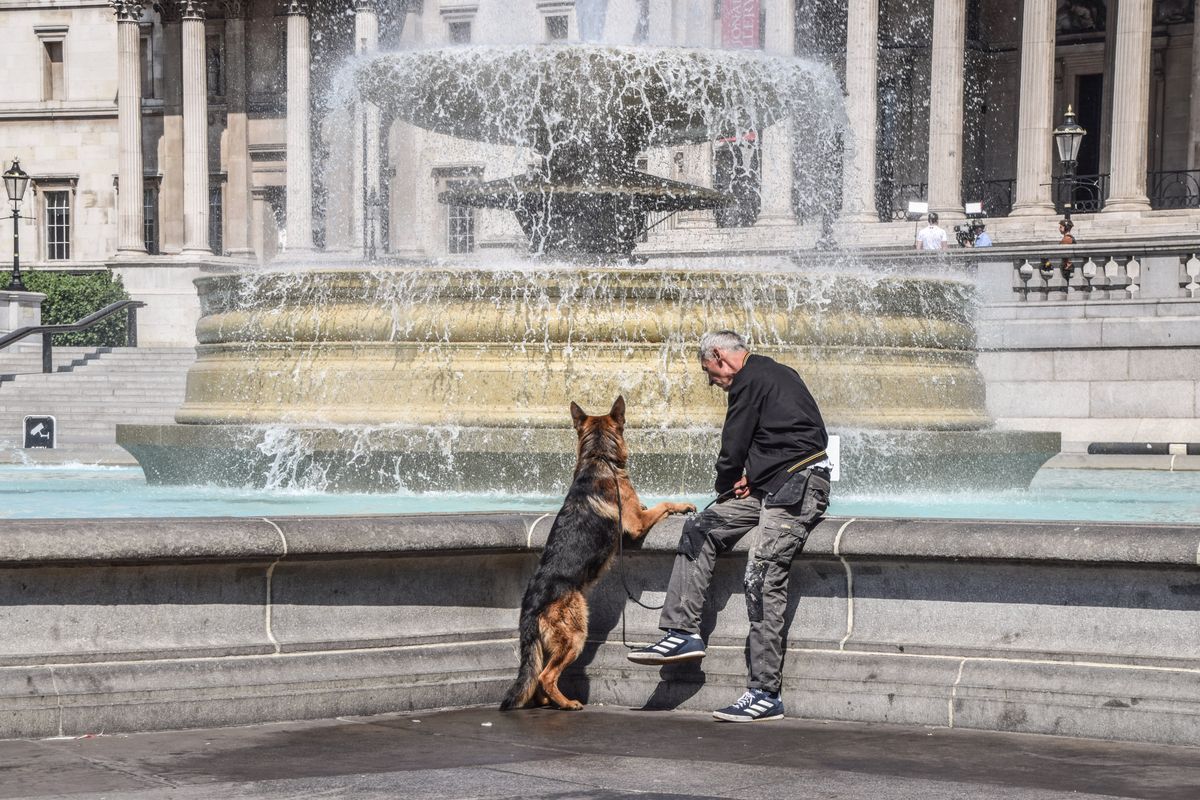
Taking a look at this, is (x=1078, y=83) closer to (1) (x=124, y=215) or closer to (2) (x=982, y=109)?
(2) (x=982, y=109)

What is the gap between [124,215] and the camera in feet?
207

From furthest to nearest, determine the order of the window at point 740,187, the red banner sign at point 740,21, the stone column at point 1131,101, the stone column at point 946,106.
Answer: the window at point 740,187 < the red banner sign at point 740,21 < the stone column at point 946,106 < the stone column at point 1131,101

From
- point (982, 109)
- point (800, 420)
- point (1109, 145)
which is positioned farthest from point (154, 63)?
point (800, 420)

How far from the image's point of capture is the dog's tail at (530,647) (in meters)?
8.54

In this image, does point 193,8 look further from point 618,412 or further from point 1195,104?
point 618,412

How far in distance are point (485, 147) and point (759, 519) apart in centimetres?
5512

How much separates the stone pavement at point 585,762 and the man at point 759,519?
30 centimetres

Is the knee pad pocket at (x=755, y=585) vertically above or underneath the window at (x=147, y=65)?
underneath

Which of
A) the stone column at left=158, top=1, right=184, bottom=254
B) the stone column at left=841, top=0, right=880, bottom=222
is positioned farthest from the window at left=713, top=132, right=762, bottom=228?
the stone column at left=158, top=1, right=184, bottom=254

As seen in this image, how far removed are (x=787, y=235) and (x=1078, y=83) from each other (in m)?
13.4

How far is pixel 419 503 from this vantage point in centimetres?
1182

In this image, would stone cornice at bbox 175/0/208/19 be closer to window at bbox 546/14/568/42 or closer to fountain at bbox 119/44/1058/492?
window at bbox 546/14/568/42

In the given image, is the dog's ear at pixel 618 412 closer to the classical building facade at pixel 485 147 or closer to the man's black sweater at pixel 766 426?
the man's black sweater at pixel 766 426

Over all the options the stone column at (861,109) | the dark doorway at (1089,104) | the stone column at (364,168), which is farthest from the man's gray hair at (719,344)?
the stone column at (364,168)
